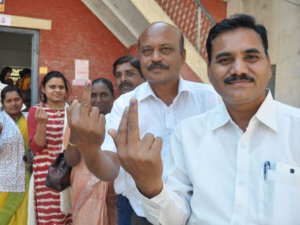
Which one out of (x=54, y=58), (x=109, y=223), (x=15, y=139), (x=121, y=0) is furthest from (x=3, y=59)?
(x=109, y=223)

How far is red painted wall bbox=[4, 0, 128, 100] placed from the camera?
4934mm

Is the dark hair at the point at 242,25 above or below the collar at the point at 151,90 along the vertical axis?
above

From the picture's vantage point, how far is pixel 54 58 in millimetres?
5078

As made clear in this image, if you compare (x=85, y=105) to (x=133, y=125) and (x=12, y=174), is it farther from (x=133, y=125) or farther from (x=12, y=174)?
(x=12, y=174)

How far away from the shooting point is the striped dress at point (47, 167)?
8.73 feet

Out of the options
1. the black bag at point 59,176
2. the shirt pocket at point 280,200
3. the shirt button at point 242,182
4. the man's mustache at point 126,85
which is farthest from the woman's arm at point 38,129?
the shirt pocket at point 280,200

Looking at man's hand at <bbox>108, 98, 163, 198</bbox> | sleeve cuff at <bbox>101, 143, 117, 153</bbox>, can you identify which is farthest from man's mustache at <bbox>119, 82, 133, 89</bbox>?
man's hand at <bbox>108, 98, 163, 198</bbox>

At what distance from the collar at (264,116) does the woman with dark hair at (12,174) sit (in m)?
2.71

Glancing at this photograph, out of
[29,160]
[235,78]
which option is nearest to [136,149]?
→ [235,78]

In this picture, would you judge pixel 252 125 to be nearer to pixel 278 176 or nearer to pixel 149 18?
pixel 278 176

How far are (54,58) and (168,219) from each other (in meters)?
4.77

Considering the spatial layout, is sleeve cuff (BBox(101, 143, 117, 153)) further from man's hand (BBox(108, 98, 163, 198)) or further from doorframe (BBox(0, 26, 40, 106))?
doorframe (BBox(0, 26, 40, 106))

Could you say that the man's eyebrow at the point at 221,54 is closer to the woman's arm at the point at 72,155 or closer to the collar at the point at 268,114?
the collar at the point at 268,114

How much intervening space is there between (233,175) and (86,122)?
733mm
